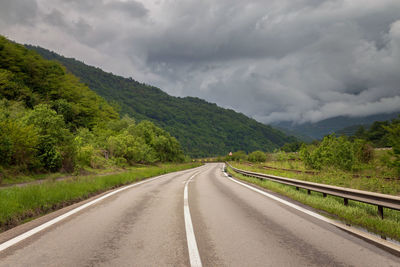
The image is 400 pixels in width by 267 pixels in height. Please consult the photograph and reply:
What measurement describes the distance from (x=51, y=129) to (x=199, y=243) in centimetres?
2004

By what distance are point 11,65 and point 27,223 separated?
56802 mm

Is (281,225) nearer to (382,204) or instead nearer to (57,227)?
(382,204)

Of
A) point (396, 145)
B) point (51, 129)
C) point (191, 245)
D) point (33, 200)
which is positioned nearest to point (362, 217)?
point (191, 245)

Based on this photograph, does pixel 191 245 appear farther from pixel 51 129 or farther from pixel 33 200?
pixel 51 129

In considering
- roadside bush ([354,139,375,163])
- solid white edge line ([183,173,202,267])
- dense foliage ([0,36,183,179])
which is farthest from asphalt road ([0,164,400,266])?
roadside bush ([354,139,375,163])

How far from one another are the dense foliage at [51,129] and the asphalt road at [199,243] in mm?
13708

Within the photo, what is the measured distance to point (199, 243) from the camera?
387cm

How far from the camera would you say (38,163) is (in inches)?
672

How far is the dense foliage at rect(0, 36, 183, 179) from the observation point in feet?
52.3

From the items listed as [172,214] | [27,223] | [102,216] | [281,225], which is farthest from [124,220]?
[281,225]

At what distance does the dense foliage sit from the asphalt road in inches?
540

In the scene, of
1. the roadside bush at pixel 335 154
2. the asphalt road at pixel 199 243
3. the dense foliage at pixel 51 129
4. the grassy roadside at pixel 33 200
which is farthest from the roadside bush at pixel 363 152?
the dense foliage at pixel 51 129

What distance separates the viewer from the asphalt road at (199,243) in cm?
318

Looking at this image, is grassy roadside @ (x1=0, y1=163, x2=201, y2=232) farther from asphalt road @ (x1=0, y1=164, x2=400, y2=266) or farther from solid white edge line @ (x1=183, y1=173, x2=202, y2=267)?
solid white edge line @ (x1=183, y1=173, x2=202, y2=267)
